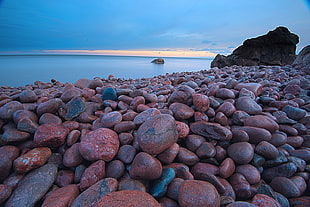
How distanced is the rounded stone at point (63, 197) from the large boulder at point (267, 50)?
12.0m

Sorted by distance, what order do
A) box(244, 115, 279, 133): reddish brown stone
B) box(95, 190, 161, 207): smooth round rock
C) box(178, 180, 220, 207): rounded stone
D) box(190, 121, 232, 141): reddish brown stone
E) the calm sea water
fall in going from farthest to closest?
the calm sea water < box(244, 115, 279, 133): reddish brown stone < box(190, 121, 232, 141): reddish brown stone < box(178, 180, 220, 207): rounded stone < box(95, 190, 161, 207): smooth round rock

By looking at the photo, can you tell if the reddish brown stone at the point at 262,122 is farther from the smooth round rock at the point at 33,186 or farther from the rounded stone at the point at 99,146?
the smooth round rock at the point at 33,186

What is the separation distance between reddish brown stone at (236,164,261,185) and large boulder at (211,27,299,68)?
444 inches

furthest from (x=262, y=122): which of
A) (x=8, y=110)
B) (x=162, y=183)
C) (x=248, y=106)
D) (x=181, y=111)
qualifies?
(x=8, y=110)

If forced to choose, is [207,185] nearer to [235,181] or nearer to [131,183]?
[235,181]

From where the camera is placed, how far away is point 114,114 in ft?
5.85

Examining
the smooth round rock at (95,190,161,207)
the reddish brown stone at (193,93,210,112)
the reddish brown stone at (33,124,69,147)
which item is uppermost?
the reddish brown stone at (193,93,210,112)

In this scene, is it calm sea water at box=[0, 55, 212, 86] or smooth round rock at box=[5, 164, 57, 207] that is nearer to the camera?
smooth round rock at box=[5, 164, 57, 207]

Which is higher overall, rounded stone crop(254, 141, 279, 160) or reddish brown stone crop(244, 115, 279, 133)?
Answer: reddish brown stone crop(244, 115, 279, 133)

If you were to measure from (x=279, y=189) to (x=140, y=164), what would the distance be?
114 centimetres

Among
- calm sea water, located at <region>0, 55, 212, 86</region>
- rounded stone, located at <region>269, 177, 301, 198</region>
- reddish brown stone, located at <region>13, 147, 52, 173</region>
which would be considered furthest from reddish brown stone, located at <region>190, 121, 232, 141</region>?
calm sea water, located at <region>0, 55, 212, 86</region>

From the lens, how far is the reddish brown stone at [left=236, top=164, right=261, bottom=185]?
1.38 m

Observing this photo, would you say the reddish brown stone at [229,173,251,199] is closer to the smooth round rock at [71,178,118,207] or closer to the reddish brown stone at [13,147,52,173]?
the smooth round rock at [71,178,118,207]

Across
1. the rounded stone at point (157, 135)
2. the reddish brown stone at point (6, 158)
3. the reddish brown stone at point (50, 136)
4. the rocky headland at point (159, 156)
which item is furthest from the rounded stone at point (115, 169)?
the reddish brown stone at point (6, 158)
